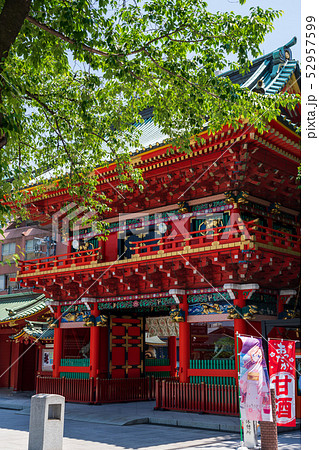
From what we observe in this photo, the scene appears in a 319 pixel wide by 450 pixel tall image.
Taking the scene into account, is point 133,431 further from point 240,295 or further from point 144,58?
point 144,58

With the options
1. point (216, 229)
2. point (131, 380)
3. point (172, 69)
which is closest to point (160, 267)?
point (216, 229)

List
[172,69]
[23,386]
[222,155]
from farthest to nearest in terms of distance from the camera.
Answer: [23,386] < [222,155] < [172,69]

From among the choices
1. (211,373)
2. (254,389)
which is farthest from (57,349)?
(254,389)

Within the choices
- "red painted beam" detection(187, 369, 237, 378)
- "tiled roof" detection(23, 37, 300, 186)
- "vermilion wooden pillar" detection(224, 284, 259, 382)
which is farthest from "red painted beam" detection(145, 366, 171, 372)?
"tiled roof" detection(23, 37, 300, 186)

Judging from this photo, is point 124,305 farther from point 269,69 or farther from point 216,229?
point 269,69

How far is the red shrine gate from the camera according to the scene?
15172 millimetres

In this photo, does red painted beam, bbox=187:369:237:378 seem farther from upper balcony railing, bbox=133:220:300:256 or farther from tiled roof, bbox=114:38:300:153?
tiled roof, bbox=114:38:300:153

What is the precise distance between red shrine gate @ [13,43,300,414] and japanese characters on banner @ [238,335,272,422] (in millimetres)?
5441

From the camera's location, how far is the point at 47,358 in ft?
79.0

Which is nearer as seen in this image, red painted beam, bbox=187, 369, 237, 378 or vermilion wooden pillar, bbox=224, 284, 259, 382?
red painted beam, bbox=187, 369, 237, 378

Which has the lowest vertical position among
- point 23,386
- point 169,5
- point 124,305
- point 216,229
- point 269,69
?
point 23,386

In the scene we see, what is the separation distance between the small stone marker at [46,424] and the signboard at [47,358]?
1409 cm
